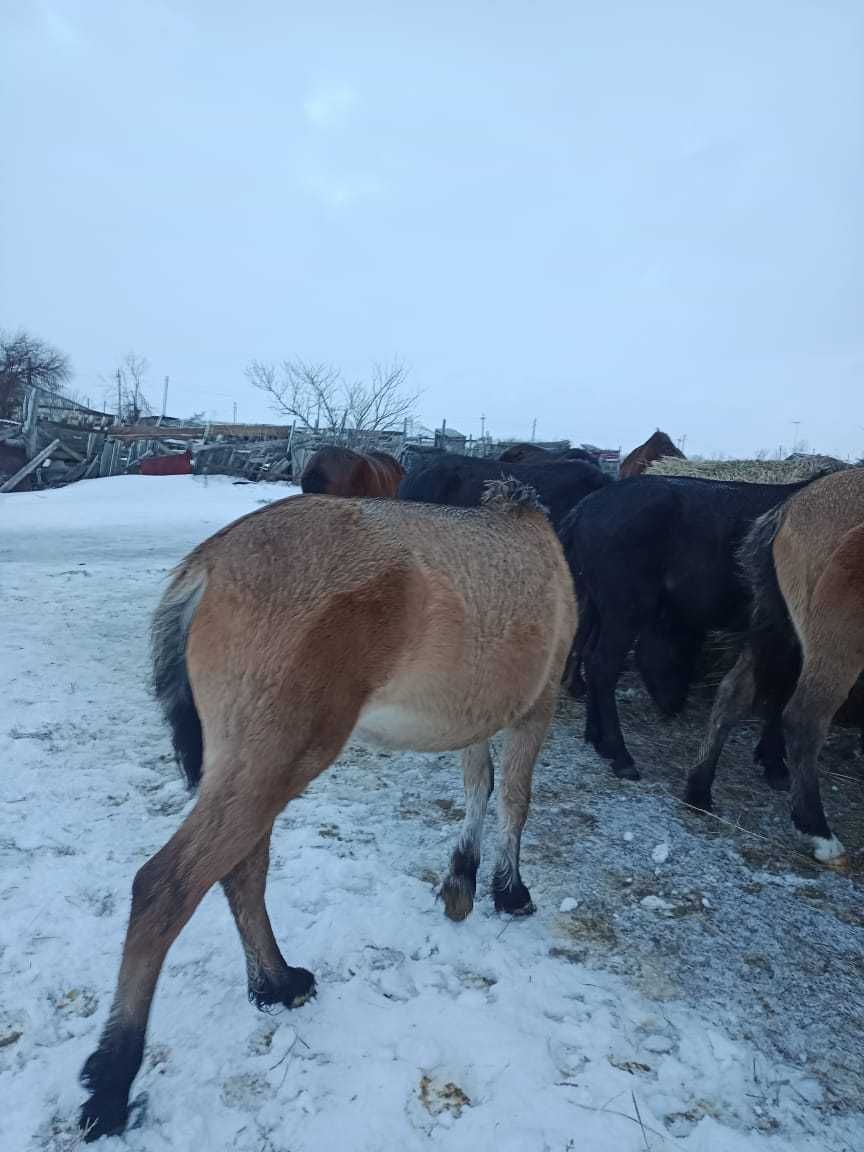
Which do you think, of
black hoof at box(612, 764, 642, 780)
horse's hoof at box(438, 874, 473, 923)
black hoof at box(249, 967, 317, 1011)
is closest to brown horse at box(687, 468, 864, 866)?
black hoof at box(612, 764, 642, 780)

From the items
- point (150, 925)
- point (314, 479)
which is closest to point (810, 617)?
point (150, 925)

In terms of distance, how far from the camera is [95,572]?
9016mm

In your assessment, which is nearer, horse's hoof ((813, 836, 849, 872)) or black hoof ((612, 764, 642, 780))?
horse's hoof ((813, 836, 849, 872))

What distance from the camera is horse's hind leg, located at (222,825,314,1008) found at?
2250 mm

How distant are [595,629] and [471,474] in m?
2.72

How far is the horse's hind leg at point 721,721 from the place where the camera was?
13.0 feet

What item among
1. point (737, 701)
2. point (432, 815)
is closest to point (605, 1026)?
point (432, 815)

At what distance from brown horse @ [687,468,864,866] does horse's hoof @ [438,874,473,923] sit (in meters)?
1.85

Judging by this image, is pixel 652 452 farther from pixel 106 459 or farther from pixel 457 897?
pixel 106 459

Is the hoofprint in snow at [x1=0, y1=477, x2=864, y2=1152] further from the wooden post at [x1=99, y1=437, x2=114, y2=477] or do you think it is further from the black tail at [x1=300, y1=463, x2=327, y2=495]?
the wooden post at [x1=99, y1=437, x2=114, y2=477]

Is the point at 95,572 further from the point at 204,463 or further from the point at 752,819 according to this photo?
the point at 204,463

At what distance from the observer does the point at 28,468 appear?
20234mm

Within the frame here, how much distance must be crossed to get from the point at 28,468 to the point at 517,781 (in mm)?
22179

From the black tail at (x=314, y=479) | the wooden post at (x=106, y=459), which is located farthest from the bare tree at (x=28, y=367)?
the black tail at (x=314, y=479)
